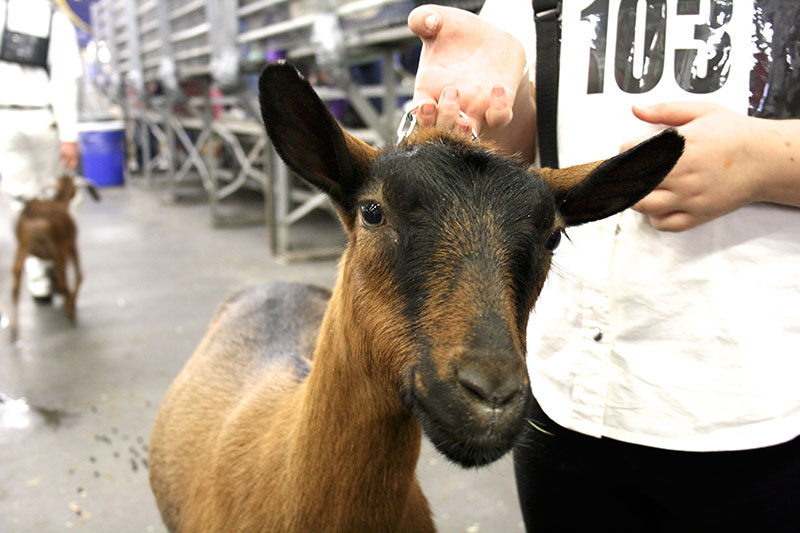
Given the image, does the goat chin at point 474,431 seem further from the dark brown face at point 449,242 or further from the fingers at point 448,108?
the fingers at point 448,108

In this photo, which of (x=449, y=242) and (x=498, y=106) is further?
(x=498, y=106)

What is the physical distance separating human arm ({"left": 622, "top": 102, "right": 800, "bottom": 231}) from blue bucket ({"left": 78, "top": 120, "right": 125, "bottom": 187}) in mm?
12971

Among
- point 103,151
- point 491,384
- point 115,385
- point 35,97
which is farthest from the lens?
point 103,151

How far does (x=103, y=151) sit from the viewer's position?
496 inches

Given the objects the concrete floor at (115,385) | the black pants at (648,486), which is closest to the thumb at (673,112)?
the black pants at (648,486)

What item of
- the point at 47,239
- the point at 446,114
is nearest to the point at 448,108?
the point at 446,114

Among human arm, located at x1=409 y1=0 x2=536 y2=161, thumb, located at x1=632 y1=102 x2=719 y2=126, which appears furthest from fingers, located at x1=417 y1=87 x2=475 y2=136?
thumb, located at x1=632 y1=102 x2=719 y2=126

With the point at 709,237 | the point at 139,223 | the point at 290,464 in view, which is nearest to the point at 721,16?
the point at 709,237

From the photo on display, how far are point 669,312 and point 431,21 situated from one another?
0.86 meters

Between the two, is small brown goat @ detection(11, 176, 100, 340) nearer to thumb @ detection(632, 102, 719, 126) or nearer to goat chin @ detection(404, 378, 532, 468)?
goat chin @ detection(404, 378, 532, 468)

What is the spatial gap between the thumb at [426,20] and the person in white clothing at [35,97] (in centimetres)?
518

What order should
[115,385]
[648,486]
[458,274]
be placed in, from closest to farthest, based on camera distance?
[458,274]
[648,486]
[115,385]

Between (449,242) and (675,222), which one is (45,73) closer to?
(449,242)

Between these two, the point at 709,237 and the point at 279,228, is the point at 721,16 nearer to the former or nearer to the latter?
the point at 709,237
